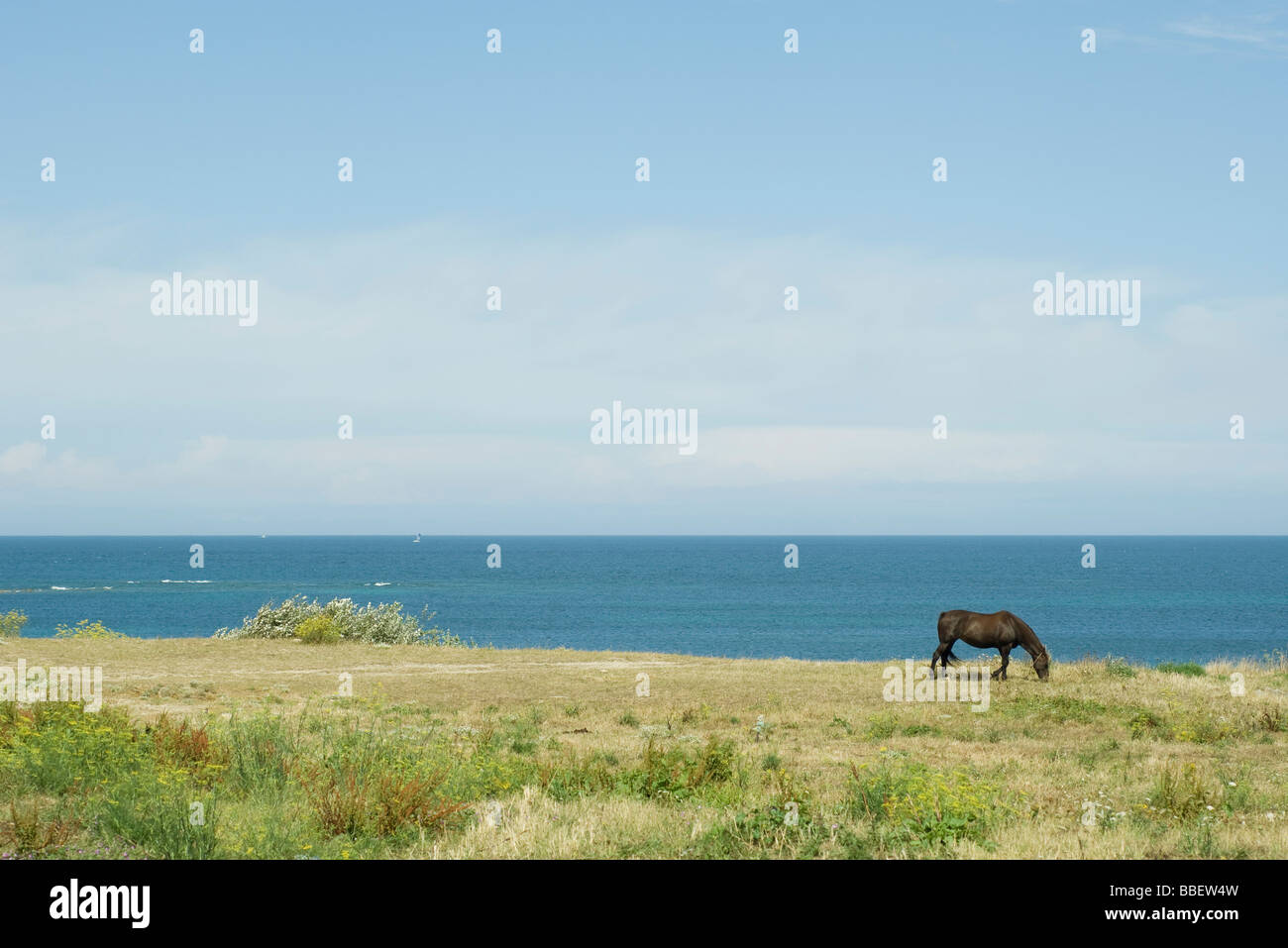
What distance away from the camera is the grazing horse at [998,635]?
26719 mm

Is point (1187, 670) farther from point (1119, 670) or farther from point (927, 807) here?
point (927, 807)

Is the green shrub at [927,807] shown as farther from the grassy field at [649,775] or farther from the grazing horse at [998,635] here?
the grazing horse at [998,635]

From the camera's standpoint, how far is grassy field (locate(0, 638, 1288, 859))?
9477 millimetres

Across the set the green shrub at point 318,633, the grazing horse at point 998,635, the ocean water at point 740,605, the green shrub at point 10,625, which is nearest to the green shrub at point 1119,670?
the grazing horse at point 998,635

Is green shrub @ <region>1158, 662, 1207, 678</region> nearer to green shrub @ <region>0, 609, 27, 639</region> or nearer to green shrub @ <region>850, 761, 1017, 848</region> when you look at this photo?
green shrub @ <region>850, 761, 1017, 848</region>

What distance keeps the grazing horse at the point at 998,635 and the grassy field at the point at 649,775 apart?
1.56 meters

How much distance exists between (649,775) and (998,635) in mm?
16439

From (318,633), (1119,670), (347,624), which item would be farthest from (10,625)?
(1119,670)

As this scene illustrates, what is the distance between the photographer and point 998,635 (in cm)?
2678

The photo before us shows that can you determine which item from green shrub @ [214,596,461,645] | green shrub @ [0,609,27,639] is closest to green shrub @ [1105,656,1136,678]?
green shrub @ [214,596,461,645]

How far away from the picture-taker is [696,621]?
350 ft
